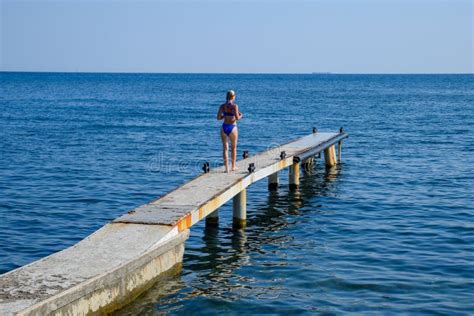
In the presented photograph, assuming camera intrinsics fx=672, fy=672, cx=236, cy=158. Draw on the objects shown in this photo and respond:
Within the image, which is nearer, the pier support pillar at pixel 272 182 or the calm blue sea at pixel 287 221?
the calm blue sea at pixel 287 221

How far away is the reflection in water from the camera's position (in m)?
11.5

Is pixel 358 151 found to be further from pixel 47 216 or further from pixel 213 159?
pixel 47 216

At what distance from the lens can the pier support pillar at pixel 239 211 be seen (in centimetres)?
1678

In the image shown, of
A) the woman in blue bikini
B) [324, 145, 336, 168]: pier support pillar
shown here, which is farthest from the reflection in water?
[324, 145, 336, 168]: pier support pillar

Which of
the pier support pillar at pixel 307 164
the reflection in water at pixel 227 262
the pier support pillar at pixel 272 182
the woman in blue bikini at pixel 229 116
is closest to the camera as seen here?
the reflection in water at pixel 227 262

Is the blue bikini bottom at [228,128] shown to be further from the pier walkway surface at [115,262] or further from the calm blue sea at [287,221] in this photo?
the calm blue sea at [287,221]

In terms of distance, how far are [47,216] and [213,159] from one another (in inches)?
476

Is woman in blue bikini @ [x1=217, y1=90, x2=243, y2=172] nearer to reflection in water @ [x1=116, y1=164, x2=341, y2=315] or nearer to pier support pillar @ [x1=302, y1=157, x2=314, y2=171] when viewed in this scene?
reflection in water @ [x1=116, y1=164, x2=341, y2=315]

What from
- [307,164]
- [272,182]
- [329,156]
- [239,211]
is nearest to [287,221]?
[239,211]

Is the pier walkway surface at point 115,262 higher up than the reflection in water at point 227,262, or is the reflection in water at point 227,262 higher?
the pier walkway surface at point 115,262

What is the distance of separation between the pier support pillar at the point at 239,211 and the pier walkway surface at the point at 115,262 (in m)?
0.79

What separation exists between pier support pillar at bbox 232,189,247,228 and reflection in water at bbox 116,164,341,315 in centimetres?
19

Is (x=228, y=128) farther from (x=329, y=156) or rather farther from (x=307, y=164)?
(x=329, y=156)

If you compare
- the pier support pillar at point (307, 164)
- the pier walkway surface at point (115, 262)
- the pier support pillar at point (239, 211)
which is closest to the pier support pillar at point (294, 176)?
the pier support pillar at point (307, 164)
